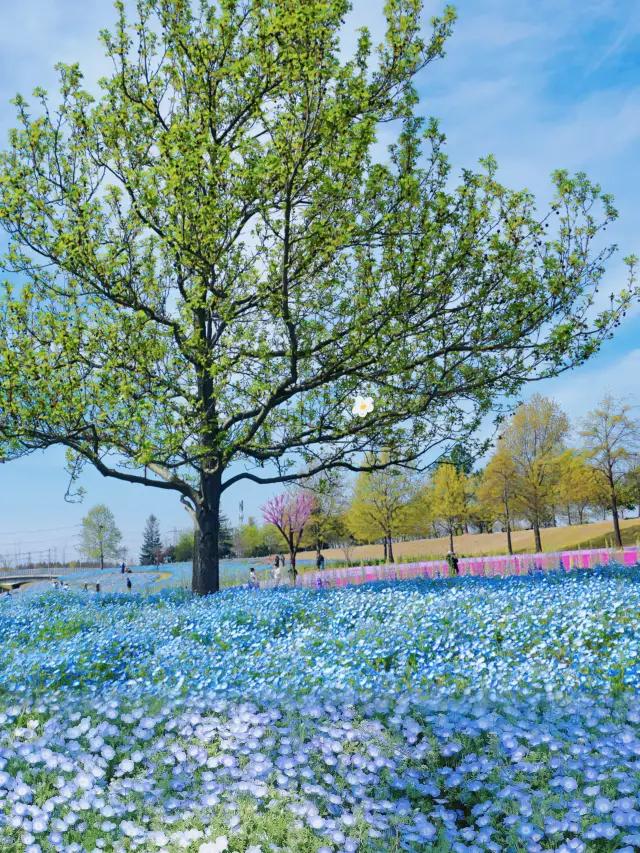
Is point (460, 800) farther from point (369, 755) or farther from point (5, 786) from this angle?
point (5, 786)

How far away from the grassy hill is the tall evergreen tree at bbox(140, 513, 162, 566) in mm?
40015

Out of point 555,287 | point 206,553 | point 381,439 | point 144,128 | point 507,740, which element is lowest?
point 507,740

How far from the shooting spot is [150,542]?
3314 inches

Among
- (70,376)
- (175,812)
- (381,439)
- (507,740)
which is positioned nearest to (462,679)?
(507,740)

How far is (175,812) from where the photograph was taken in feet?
14.4

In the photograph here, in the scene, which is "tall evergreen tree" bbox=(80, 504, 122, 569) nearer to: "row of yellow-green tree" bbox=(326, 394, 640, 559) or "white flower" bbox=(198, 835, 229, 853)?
"row of yellow-green tree" bbox=(326, 394, 640, 559)

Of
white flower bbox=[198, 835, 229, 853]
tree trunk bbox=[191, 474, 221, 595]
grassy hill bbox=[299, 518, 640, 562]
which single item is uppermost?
tree trunk bbox=[191, 474, 221, 595]

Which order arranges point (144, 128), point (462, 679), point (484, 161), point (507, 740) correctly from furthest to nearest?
point (144, 128) → point (484, 161) → point (462, 679) → point (507, 740)

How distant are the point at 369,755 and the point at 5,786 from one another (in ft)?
8.87

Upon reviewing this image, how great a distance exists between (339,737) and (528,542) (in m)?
36.4

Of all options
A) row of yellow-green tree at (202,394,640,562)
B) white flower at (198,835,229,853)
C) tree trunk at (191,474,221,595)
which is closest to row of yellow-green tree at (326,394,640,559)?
row of yellow-green tree at (202,394,640,562)

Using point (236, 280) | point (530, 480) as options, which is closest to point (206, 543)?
point (236, 280)

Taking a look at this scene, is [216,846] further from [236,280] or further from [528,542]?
[528,542]

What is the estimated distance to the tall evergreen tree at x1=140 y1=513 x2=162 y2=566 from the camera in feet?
261
